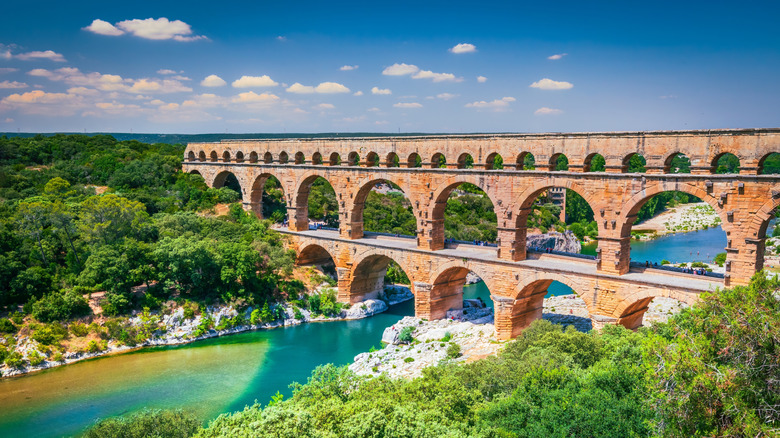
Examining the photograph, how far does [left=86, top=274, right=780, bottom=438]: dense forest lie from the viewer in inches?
376

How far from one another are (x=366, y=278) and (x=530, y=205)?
1088 cm

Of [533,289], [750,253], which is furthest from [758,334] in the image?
[533,289]

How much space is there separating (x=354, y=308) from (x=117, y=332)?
11567 millimetres

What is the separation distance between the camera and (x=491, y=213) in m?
49.5

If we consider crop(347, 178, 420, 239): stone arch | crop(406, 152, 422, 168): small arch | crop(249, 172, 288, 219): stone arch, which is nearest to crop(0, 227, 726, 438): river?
crop(347, 178, 420, 239): stone arch

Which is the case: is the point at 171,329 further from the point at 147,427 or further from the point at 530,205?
the point at 530,205

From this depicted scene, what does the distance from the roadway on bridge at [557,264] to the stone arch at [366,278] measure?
97 centimetres

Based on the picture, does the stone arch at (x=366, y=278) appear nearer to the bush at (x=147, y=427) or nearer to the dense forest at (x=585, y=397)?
the dense forest at (x=585, y=397)

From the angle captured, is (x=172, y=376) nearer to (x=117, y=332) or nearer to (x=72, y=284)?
(x=117, y=332)

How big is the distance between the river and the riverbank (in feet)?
1.55

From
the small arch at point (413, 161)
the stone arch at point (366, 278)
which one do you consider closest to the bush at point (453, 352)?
the stone arch at point (366, 278)

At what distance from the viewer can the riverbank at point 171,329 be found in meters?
23.8

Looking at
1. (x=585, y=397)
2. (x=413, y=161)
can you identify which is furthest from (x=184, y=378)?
(x=585, y=397)

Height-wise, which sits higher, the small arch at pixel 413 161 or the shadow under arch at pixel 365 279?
the small arch at pixel 413 161
